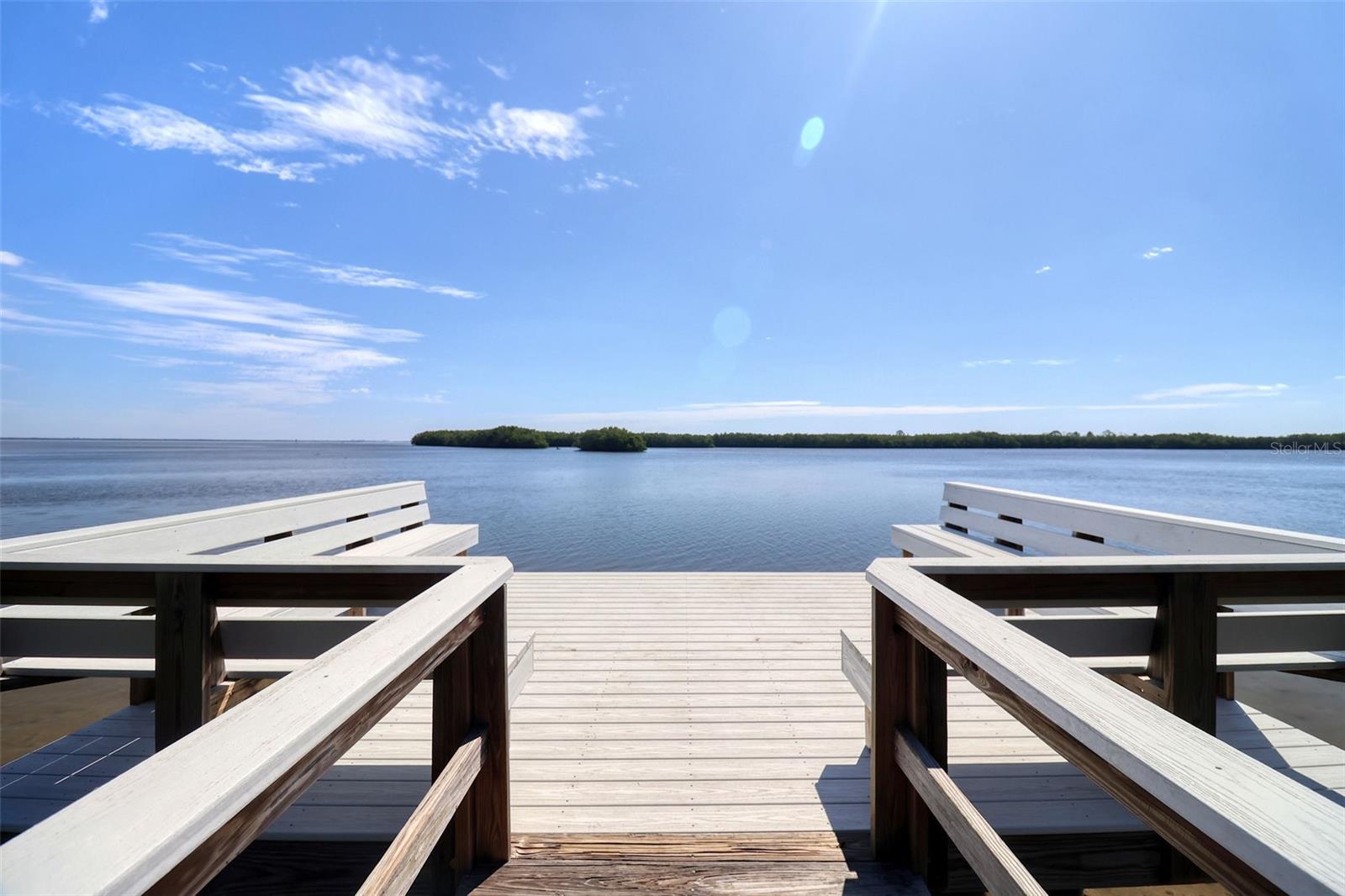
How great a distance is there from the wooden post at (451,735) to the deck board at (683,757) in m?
0.28

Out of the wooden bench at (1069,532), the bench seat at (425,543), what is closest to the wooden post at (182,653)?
the bench seat at (425,543)

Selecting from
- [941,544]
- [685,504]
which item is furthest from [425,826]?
[685,504]

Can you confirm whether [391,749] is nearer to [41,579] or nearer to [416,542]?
[41,579]

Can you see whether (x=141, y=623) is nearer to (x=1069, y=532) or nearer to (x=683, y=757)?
(x=683, y=757)

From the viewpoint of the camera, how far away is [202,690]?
5.75 feet

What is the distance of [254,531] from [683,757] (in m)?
2.26

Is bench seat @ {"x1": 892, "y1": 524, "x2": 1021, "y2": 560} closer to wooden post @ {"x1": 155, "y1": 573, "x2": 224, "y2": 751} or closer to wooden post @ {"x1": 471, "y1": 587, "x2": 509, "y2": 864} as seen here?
wooden post @ {"x1": 471, "y1": 587, "x2": 509, "y2": 864}

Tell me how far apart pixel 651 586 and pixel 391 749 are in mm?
2642

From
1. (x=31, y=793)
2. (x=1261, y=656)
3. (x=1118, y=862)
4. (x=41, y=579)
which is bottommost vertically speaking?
(x=1118, y=862)

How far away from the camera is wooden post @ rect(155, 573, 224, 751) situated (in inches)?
65.7

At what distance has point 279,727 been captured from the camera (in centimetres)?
66

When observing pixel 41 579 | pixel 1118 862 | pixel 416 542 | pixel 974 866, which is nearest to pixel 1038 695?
pixel 974 866

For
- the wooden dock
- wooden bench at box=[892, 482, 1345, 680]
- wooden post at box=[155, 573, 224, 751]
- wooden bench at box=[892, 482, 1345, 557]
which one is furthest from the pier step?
wooden bench at box=[892, 482, 1345, 557]

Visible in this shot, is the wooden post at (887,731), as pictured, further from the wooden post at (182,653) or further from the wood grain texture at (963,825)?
the wooden post at (182,653)
